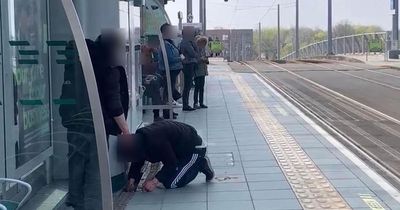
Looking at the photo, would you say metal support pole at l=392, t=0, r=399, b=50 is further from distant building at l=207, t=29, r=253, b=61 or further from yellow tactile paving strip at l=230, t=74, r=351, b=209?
yellow tactile paving strip at l=230, t=74, r=351, b=209

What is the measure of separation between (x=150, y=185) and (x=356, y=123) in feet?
23.6

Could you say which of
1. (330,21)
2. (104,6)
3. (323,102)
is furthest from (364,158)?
(330,21)

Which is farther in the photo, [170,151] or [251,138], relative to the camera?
[251,138]

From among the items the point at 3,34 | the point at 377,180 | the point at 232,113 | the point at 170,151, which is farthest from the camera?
the point at 232,113

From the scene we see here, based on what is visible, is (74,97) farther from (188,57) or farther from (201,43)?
(201,43)

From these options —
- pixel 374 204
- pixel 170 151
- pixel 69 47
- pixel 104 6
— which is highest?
pixel 104 6

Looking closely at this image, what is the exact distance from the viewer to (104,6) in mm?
8008

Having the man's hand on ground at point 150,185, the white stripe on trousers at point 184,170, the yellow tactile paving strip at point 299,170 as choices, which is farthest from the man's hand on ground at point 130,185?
the yellow tactile paving strip at point 299,170

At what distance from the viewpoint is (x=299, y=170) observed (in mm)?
8789

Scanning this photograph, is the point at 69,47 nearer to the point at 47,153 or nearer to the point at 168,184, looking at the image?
the point at 47,153

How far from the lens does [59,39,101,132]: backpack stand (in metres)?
4.82

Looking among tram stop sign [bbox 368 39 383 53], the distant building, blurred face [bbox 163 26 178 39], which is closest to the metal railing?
tram stop sign [bbox 368 39 383 53]

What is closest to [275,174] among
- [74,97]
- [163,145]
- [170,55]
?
[163,145]

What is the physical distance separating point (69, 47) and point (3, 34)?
0.98m
